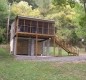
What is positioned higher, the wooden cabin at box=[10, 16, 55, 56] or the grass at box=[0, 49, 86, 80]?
the wooden cabin at box=[10, 16, 55, 56]

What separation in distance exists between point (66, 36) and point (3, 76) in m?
36.5

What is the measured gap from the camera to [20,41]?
36.8 metres

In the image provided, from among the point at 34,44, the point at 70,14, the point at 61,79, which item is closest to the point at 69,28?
the point at 70,14

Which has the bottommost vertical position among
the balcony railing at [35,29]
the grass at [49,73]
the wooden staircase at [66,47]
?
the grass at [49,73]

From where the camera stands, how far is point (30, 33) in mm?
32406

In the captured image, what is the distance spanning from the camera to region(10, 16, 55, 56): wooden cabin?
32.8m

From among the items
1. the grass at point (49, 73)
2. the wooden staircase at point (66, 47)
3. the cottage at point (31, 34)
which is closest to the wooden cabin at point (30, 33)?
the cottage at point (31, 34)

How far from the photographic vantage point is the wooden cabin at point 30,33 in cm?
3283

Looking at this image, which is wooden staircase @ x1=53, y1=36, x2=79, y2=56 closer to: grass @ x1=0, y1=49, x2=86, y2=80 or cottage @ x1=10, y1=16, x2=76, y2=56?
cottage @ x1=10, y1=16, x2=76, y2=56

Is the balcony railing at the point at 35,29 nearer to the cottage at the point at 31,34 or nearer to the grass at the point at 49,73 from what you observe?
the cottage at the point at 31,34

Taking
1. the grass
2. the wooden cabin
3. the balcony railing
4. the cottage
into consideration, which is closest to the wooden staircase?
the cottage

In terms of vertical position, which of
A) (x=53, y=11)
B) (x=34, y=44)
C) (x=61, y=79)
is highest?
(x=53, y=11)

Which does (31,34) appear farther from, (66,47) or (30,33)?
(66,47)

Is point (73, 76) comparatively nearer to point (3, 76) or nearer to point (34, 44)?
point (3, 76)
